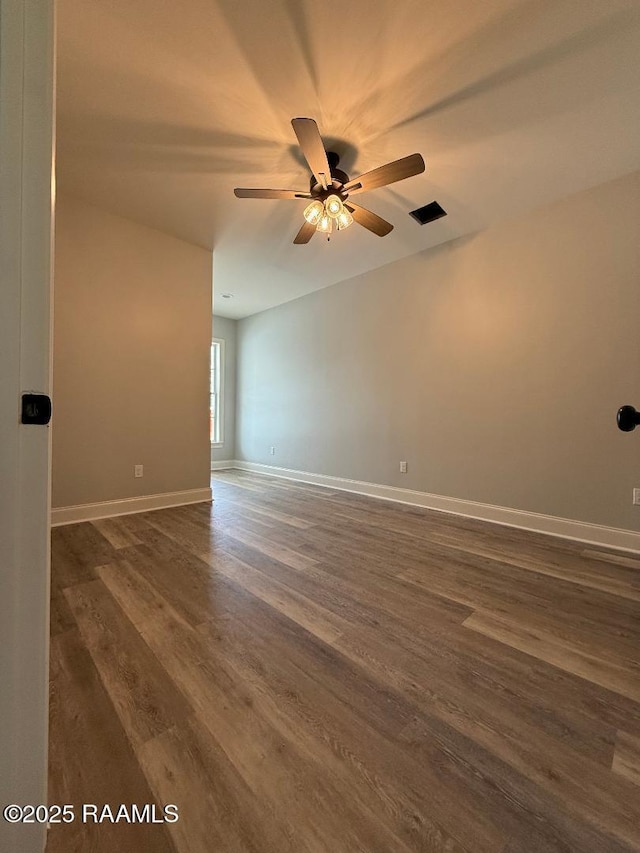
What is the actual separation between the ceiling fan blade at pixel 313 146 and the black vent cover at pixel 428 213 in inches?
46.4

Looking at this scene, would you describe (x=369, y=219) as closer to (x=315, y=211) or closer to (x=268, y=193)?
(x=315, y=211)

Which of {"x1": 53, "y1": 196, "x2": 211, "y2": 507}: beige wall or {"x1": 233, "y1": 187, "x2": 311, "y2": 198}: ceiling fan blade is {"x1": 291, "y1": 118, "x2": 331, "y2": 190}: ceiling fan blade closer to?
{"x1": 233, "y1": 187, "x2": 311, "y2": 198}: ceiling fan blade

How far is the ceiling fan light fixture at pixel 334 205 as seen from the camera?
87.1 inches

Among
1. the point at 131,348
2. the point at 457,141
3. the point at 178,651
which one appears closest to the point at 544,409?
the point at 457,141

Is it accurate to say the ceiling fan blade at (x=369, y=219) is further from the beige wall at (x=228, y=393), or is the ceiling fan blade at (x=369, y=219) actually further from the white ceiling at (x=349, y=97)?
the beige wall at (x=228, y=393)

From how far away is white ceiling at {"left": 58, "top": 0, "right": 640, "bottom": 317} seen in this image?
1547mm

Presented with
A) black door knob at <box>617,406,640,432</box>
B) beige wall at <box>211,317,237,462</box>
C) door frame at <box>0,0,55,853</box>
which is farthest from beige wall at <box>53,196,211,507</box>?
black door knob at <box>617,406,640,432</box>

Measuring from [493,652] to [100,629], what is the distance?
5.48 ft

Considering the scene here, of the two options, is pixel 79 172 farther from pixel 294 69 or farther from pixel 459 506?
pixel 459 506

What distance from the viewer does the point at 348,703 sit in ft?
3.68

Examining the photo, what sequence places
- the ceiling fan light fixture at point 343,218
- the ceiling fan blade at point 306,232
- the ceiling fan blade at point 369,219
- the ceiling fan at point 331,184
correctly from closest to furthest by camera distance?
the ceiling fan at point 331,184 < the ceiling fan light fixture at point 343,218 < the ceiling fan blade at point 369,219 < the ceiling fan blade at point 306,232

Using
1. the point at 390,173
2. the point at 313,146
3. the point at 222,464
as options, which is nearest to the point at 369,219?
the point at 390,173

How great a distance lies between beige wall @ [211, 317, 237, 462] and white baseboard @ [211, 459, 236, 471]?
0.02m

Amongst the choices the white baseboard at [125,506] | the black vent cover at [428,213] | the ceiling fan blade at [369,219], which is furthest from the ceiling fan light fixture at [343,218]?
the white baseboard at [125,506]
